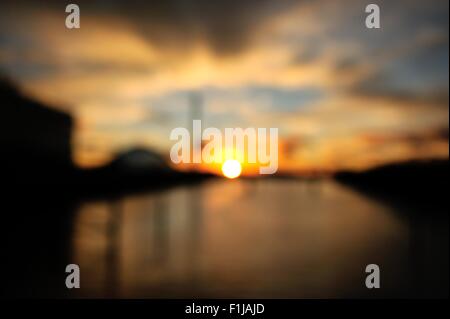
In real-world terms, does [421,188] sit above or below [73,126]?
below

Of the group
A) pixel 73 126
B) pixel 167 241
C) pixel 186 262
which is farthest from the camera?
pixel 73 126

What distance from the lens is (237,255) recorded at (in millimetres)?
6934

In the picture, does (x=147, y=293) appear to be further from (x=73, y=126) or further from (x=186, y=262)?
(x=73, y=126)

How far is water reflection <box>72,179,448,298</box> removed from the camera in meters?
4.97

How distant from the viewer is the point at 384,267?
19.5ft

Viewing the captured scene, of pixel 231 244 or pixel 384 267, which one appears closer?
pixel 384 267

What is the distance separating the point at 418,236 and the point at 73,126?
2320 centimetres

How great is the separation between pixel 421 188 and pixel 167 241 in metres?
15.4

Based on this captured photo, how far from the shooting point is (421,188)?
19078 millimetres

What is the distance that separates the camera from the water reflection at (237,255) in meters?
4.97
